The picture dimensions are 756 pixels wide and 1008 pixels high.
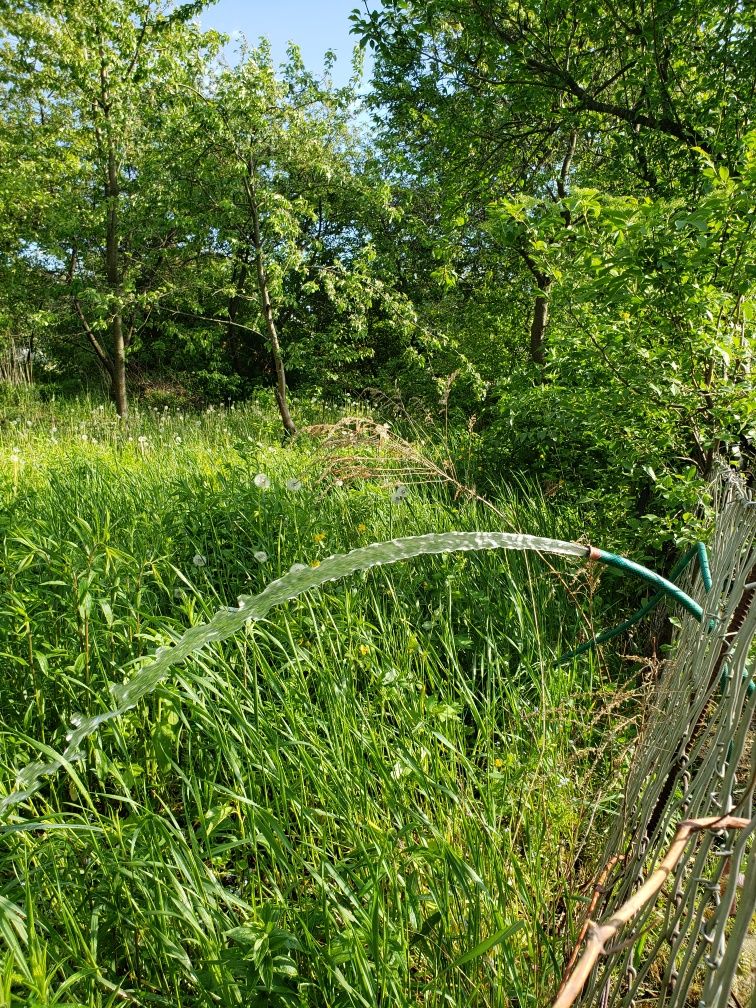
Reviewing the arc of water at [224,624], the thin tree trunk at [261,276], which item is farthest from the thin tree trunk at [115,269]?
the arc of water at [224,624]

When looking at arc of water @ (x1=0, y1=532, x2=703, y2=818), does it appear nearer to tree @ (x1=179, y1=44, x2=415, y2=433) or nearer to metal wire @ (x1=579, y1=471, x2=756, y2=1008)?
metal wire @ (x1=579, y1=471, x2=756, y2=1008)

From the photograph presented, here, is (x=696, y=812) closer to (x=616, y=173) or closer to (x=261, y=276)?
(x=616, y=173)

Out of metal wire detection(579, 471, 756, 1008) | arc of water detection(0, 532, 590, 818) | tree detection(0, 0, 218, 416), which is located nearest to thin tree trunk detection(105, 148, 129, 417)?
tree detection(0, 0, 218, 416)

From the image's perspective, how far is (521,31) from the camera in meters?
4.93

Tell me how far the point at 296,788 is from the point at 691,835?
1.19m

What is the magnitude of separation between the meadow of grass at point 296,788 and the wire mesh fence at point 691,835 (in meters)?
0.19

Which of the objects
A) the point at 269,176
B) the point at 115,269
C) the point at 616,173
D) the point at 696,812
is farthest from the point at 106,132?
the point at 696,812

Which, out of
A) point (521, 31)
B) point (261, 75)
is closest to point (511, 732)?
point (521, 31)

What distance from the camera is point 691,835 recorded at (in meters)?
0.80

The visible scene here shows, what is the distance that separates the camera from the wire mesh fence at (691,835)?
71cm

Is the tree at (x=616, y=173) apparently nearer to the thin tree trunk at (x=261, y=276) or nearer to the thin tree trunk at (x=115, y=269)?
the thin tree trunk at (x=261, y=276)

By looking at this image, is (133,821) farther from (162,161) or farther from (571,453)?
(162,161)

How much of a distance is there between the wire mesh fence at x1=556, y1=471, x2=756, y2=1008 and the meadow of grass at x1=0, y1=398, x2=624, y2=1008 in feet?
0.62

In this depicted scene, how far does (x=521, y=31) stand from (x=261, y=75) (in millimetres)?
2782
